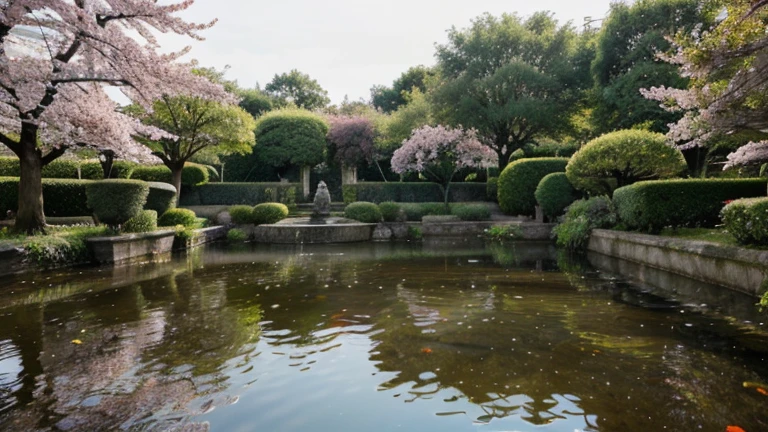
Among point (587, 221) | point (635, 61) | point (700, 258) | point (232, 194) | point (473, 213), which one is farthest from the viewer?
point (232, 194)

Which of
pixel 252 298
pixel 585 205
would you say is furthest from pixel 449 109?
pixel 252 298

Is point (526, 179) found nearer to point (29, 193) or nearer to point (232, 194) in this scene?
point (232, 194)

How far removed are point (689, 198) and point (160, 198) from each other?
13.0m

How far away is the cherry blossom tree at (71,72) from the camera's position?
8008 millimetres


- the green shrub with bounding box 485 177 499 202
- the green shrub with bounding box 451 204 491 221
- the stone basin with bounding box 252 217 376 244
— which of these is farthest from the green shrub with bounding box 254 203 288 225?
the green shrub with bounding box 485 177 499 202

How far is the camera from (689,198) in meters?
7.90

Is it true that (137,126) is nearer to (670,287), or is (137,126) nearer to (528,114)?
(670,287)

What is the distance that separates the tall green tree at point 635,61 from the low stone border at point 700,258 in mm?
9840

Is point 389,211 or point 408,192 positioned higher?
point 408,192

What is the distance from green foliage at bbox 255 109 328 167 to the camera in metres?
24.2

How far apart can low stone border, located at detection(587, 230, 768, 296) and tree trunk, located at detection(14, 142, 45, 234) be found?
1217 cm

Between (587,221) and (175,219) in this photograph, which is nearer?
(587,221)

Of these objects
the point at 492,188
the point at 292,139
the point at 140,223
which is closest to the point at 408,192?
the point at 492,188

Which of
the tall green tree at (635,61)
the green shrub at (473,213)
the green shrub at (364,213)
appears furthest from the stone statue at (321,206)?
the tall green tree at (635,61)
